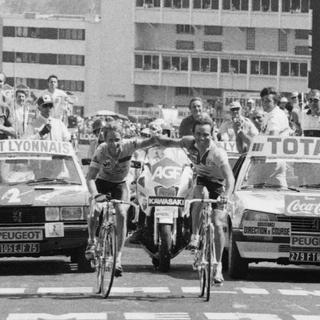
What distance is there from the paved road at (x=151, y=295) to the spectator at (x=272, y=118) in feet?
12.5

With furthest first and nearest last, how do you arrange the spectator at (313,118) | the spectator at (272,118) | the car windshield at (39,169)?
1. the spectator at (272,118)
2. the spectator at (313,118)
3. the car windshield at (39,169)

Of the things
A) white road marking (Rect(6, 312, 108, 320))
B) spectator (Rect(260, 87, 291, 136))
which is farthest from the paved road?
spectator (Rect(260, 87, 291, 136))

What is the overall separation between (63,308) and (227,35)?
5082 inches

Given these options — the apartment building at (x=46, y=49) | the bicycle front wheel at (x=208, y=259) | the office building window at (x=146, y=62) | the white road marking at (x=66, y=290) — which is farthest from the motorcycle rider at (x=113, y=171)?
the apartment building at (x=46, y=49)

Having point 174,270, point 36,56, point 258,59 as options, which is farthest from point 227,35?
point 174,270

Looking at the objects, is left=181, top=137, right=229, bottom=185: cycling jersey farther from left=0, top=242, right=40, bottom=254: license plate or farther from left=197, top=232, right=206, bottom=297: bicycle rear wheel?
left=0, top=242, right=40, bottom=254: license plate

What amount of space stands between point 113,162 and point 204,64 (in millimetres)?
128763

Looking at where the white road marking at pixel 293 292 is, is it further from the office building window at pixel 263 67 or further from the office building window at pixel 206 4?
the office building window at pixel 206 4

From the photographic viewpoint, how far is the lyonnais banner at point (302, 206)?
54.1ft

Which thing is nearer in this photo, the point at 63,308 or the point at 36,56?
the point at 63,308

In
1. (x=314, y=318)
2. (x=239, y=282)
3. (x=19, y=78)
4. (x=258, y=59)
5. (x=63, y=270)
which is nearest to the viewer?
(x=314, y=318)

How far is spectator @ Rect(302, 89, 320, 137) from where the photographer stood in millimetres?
21703

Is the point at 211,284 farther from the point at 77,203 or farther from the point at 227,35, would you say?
the point at 227,35

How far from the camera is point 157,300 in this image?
14.3m
